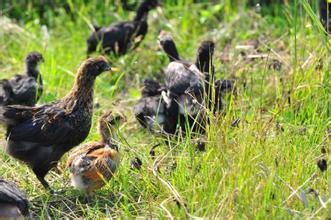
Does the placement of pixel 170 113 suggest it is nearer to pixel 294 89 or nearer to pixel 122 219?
pixel 294 89

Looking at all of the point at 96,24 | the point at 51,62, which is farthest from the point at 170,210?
the point at 96,24

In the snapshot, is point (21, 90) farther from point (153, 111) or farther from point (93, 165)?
point (93, 165)

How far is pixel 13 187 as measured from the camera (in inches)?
256

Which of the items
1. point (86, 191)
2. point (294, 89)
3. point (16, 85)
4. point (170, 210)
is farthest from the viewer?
point (16, 85)

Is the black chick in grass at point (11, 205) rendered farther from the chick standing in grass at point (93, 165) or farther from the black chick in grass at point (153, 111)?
the black chick in grass at point (153, 111)

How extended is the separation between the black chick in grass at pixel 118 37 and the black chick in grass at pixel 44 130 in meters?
3.17

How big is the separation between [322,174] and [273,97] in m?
2.75

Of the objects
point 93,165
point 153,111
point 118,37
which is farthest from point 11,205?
point 118,37

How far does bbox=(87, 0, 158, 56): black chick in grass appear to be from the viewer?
10.8 meters

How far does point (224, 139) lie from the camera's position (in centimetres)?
652

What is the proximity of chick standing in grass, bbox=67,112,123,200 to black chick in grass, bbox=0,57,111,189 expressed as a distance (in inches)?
9.5

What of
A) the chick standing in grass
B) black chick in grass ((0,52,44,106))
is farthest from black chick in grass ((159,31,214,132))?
black chick in grass ((0,52,44,106))

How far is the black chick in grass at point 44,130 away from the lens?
7.28 m

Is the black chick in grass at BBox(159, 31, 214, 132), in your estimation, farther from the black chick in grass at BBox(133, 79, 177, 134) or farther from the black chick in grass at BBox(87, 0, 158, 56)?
the black chick in grass at BBox(87, 0, 158, 56)
